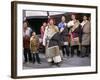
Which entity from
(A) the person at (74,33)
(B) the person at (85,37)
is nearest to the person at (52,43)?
(A) the person at (74,33)

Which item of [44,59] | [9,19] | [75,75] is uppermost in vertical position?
[9,19]

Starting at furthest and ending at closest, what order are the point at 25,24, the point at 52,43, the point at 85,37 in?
the point at 85,37
the point at 52,43
the point at 25,24

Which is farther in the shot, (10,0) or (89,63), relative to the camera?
(89,63)

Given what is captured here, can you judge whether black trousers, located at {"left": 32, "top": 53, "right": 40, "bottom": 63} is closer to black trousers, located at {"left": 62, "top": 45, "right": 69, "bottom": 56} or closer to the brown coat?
the brown coat

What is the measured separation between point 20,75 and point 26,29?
366 millimetres

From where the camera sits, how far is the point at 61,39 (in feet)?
6.74

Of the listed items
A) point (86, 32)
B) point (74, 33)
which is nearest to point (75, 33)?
point (74, 33)

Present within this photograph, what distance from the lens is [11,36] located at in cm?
188

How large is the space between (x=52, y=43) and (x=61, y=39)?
0.09 meters

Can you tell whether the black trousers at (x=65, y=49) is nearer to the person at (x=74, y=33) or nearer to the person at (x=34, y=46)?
the person at (x=74, y=33)

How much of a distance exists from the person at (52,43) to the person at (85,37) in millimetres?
251

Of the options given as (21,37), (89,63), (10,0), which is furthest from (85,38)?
Answer: (10,0)

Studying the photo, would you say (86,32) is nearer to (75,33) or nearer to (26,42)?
(75,33)

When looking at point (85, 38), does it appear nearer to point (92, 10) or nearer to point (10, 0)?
point (92, 10)
